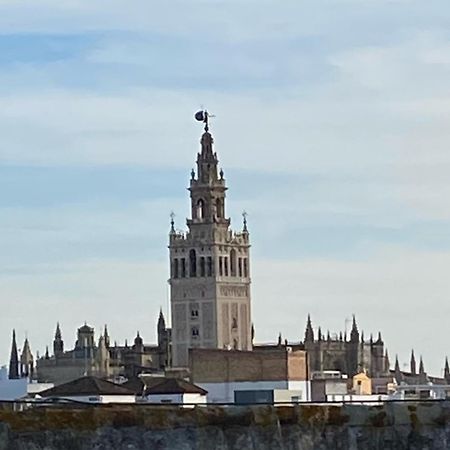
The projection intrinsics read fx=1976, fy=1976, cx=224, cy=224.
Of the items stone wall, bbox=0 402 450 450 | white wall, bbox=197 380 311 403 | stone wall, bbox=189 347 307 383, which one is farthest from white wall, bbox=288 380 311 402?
stone wall, bbox=0 402 450 450

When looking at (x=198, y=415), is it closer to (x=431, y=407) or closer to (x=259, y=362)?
(x=431, y=407)

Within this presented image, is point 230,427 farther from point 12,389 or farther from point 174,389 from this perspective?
point 174,389

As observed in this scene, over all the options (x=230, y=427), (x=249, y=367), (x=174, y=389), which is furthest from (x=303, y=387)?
(x=230, y=427)

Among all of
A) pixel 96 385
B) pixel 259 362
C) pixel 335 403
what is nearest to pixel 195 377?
pixel 259 362

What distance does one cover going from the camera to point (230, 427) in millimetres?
12156

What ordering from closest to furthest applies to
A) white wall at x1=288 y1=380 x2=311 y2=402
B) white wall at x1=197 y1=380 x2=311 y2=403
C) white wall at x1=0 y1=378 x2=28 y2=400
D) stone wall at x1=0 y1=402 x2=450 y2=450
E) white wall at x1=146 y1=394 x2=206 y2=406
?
stone wall at x1=0 y1=402 x2=450 y2=450 → white wall at x1=0 y1=378 x2=28 y2=400 → white wall at x1=146 y1=394 x2=206 y2=406 → white wall at x1=197 y1=380 x2=311 y2=403 → white wall at x1=288 y1=380 x2=311 y2=402

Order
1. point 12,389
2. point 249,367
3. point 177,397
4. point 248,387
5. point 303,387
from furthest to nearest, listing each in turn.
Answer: point 249,367
point 303,387
point 248,387
point 177,397
point 12,389

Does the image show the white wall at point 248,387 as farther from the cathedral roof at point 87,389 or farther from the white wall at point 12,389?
the white wall at point 12,389

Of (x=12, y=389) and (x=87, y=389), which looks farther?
(x=87, y=389)

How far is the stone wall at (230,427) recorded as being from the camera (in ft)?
38.5

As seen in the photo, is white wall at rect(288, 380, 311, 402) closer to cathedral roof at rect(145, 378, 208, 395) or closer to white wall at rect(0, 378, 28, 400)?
cathedral roof at rect(145, 378, 208, 395)

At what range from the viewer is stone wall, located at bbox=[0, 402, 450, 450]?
38.5 ft

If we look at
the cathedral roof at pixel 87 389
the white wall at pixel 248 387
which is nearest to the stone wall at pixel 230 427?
the cathedral roof at pixel 87 389

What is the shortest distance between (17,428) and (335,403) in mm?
2251
